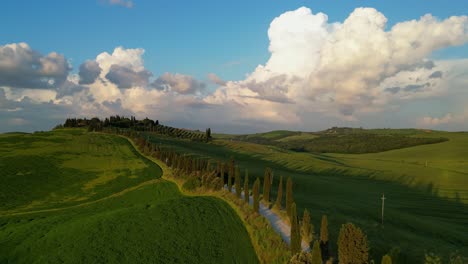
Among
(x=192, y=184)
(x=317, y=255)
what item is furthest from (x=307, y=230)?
(x=192, y=184)

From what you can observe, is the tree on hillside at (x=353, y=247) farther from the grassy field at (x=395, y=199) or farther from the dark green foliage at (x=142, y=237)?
the dark green foliage at (x=142, y=237)

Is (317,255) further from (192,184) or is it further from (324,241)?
(192,184)

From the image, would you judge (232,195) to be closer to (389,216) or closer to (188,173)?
(188,173)

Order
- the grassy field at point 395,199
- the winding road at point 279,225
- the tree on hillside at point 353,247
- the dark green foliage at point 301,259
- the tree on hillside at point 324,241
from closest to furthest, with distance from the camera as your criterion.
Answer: the tree on hillside at point 353,247 < the dark green foliage at point 301,259 < the tree on hillside at point 324,241 < the winding road at point 279,225 < the grassy field at point 395,199

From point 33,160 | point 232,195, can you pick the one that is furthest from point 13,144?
point 232,195

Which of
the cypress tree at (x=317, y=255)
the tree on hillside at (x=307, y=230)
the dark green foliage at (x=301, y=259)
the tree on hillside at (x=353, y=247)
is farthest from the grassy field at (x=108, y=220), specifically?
the tree on hillside at (x=353, y=247)
